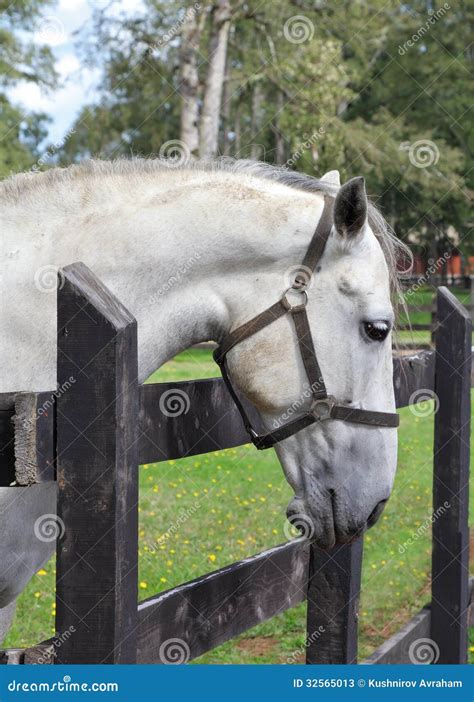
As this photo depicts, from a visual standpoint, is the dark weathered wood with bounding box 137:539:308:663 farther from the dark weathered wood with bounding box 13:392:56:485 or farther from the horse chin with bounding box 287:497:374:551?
the dark weathered wood with bounding box 13:392:56:485

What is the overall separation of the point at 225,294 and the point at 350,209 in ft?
1.52

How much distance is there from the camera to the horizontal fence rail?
1.69m

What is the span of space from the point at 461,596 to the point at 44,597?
8.15ft

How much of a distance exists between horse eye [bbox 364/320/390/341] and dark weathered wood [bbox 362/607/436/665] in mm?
1623

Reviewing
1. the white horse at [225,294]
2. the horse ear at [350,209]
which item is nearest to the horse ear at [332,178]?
the white horse at [225,294]

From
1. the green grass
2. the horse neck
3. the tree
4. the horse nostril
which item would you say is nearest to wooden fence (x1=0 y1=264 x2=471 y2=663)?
the horse neck

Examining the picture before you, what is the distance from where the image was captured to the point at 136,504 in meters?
1.74

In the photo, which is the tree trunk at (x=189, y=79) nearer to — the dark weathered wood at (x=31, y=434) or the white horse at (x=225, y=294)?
the white horse at (x=225, y=294)

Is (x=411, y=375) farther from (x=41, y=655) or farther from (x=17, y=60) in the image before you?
(x=17, y=60)

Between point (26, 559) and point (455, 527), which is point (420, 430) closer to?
point (455, 527)

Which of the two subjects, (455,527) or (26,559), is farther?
(455,527)

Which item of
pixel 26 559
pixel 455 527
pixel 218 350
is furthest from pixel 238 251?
pixel 455 527

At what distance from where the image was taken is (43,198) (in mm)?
2779

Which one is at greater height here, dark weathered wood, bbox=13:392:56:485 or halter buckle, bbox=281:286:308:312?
halter buckle, bbox=281:286:308:312
